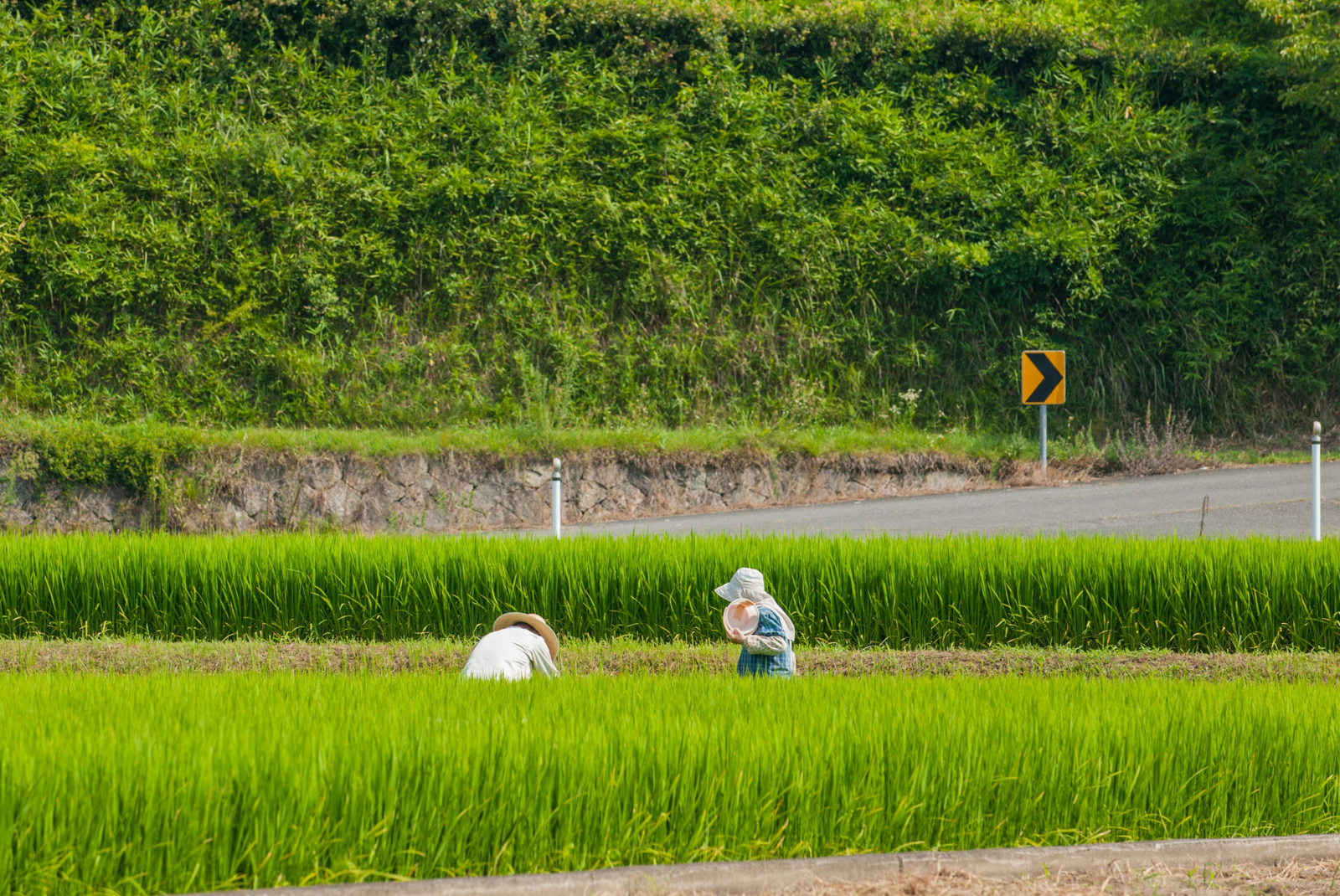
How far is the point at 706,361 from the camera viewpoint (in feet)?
57.8

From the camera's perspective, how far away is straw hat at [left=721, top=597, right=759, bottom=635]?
6008mm

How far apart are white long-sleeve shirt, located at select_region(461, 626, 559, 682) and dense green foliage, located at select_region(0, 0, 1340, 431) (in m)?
10.5

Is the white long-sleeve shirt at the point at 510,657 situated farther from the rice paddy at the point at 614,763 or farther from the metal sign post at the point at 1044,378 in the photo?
the metal sign post at the point at 1044,378

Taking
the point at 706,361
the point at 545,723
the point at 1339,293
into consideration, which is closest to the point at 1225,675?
the point at 545,723

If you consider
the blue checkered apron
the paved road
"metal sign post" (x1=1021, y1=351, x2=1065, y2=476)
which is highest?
"metal sign post" (x1=1021, y1=351, x2=1065, y2=476)

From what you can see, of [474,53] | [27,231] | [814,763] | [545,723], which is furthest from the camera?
[474,53]

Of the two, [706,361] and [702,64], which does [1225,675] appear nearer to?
[706,361]

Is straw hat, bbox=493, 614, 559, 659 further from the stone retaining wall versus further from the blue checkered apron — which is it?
the stone retaining wall

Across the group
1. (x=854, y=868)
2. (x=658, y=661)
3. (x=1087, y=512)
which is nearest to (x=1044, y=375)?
(x=1087, y=512)

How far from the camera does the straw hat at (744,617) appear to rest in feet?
19.7

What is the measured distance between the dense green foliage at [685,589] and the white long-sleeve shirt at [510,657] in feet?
8.92

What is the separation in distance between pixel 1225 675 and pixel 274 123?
51.3 ft

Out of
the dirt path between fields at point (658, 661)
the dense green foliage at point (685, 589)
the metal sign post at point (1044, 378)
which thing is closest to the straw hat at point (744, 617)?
the dirt path between fields at point (658, 661)

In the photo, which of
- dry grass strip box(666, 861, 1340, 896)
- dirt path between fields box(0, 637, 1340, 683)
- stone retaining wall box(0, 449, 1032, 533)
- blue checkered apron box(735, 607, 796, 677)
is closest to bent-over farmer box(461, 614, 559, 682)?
blue checkered apron box(735, 607, 796, 677)
